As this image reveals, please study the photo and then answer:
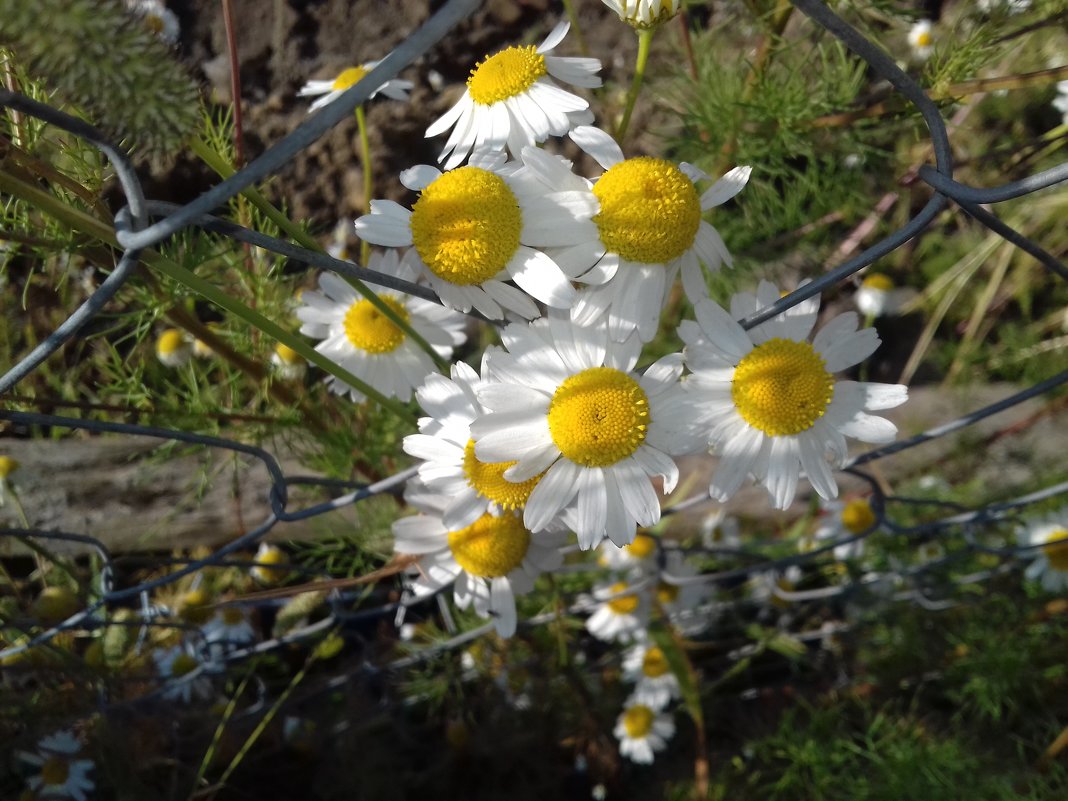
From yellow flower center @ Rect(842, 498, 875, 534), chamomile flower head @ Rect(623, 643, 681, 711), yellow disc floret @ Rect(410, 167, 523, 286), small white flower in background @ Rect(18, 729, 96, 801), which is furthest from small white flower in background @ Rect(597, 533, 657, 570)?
small white flower in background @ Rect(18, 729, 96, 801)

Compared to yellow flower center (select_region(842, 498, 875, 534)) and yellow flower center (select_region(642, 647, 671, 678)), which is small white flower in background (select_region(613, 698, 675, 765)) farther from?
yellow flower center (select_region(842, 498, 875, 534))

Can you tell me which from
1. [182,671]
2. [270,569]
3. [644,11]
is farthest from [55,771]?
[644,11]

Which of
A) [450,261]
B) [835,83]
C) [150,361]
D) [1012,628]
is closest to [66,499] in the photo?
[150,361]

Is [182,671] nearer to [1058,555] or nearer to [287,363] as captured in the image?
[287,363]

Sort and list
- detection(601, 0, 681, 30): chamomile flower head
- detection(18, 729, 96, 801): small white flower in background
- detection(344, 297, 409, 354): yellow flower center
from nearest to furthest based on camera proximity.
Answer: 1. detection(601, 0, 681, 30): chamomile flower head
2. detection(344, 297, 409, 354): yellow flower center
3. detection(18, 729, 96, 801): small white flower in background

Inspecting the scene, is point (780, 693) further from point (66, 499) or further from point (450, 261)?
point (66, 499)

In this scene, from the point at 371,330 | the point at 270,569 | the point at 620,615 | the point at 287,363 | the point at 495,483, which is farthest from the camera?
the point at 620,615

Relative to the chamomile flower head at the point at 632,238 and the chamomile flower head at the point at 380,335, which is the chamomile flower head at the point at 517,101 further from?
the chamomile flower head at the point at 380,335
